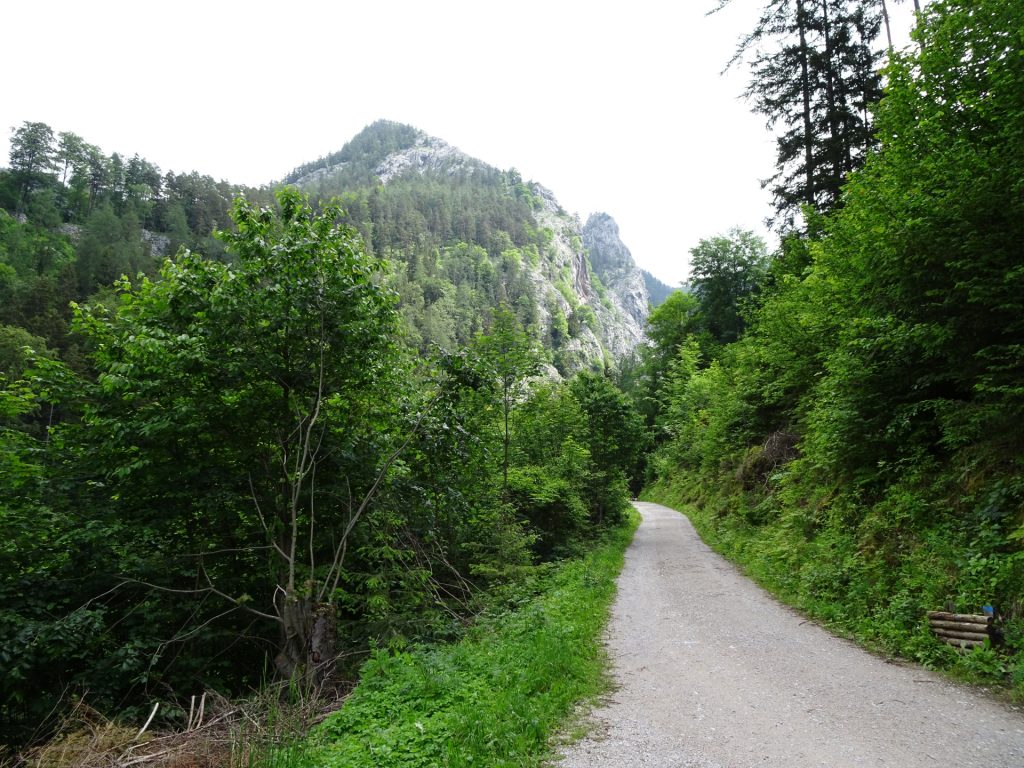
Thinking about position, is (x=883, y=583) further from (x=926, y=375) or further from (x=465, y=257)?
(x=465, y=257)

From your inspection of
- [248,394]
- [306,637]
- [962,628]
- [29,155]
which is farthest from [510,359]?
[29,155]

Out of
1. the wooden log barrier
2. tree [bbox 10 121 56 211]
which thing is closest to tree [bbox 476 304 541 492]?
the wooden log barrier

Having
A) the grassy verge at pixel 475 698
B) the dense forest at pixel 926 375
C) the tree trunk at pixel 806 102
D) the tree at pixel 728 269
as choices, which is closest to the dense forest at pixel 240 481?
the grassy verge at pixel 475 698

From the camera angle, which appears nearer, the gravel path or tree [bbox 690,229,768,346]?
the gravel path

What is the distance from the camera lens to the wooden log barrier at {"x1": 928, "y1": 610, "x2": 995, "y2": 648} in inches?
218

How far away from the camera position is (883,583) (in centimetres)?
745

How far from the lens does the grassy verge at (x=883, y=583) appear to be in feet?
17.8

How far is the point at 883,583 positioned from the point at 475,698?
6258mm

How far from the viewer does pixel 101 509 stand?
690 centimetres

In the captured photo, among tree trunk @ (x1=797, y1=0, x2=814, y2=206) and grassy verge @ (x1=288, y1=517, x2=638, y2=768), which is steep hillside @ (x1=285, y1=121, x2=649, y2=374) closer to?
tree trunk @ (x1=797, y1=0, x2=814, y2=206)

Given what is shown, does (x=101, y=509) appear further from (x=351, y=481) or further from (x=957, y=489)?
(x=957, y=489)

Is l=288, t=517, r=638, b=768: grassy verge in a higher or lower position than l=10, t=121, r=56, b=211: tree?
lower

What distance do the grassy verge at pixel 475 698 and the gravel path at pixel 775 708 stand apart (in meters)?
0.42

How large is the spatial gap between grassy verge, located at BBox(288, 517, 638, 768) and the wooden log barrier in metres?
4.00
